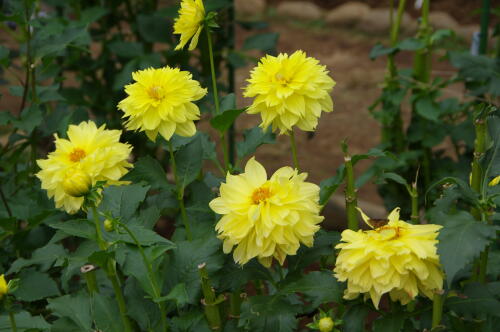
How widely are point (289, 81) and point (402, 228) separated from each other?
0.30m

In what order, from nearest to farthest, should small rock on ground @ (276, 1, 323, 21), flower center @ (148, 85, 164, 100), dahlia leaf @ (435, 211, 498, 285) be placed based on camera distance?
dahlia leaf @ (435, 211, 498, 285)
flower center @ (148, 85, 164, 100)
small rock on ground @ (276, 1, 323, 21)

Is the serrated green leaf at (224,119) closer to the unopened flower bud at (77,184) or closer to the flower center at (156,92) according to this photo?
the flower center at (156,92)

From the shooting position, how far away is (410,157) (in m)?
2.09

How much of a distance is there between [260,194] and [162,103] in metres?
0.22

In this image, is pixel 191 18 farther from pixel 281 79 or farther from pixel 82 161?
pixel 82 161

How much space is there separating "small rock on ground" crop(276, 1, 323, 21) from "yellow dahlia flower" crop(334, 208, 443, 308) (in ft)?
15.0

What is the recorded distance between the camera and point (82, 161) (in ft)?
3.42

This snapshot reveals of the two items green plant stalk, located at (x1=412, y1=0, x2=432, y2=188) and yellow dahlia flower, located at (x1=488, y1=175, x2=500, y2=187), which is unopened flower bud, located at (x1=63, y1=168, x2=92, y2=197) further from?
green plant stalk, located at (x1=412, y1=0, x2=432, y2=188)

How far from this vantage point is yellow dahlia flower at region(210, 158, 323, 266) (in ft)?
3.00

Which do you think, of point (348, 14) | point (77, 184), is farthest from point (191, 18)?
point (348, 14)

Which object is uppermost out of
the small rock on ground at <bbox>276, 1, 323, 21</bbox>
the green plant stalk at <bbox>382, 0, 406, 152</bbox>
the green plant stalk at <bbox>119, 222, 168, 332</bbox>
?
the green plant stalk at <bbox>119, 222, 168, 332</bbox>

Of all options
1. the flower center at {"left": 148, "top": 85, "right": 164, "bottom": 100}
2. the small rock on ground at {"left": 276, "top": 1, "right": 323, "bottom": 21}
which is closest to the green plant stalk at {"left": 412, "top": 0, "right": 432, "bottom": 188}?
the flower center at {"left": 148, "top": 85, "right": 164, "bottom": 100}

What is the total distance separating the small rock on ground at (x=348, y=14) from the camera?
508 cm

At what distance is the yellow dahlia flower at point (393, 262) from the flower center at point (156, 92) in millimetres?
339
